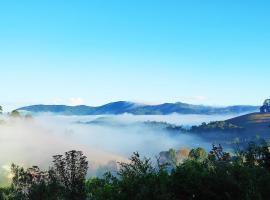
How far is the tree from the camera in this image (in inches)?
1566

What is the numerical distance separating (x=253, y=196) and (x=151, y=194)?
25.0 feet

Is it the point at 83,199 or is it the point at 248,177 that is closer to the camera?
the point at 248,177

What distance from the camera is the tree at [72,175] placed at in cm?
3978

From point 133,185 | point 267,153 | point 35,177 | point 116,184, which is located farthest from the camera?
point 267,153

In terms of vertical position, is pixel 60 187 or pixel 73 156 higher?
pixel 73 156

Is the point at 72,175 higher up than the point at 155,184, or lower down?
higher up

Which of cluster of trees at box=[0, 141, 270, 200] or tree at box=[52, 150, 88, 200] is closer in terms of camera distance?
cluster of trees at box=[0, 141, 270, 200]

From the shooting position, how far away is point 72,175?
4012 cm

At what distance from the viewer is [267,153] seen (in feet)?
155

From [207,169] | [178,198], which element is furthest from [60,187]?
[207,169]

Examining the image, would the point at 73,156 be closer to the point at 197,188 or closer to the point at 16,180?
the point at 16,180

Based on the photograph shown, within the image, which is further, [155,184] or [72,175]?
[72,175]

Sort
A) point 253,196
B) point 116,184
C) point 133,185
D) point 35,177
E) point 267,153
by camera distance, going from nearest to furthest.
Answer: point 253,196
point 133,185
point 116,184
point 35,177
point 267,153

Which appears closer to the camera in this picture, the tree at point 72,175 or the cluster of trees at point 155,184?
the cluster of trees at point 155,184
